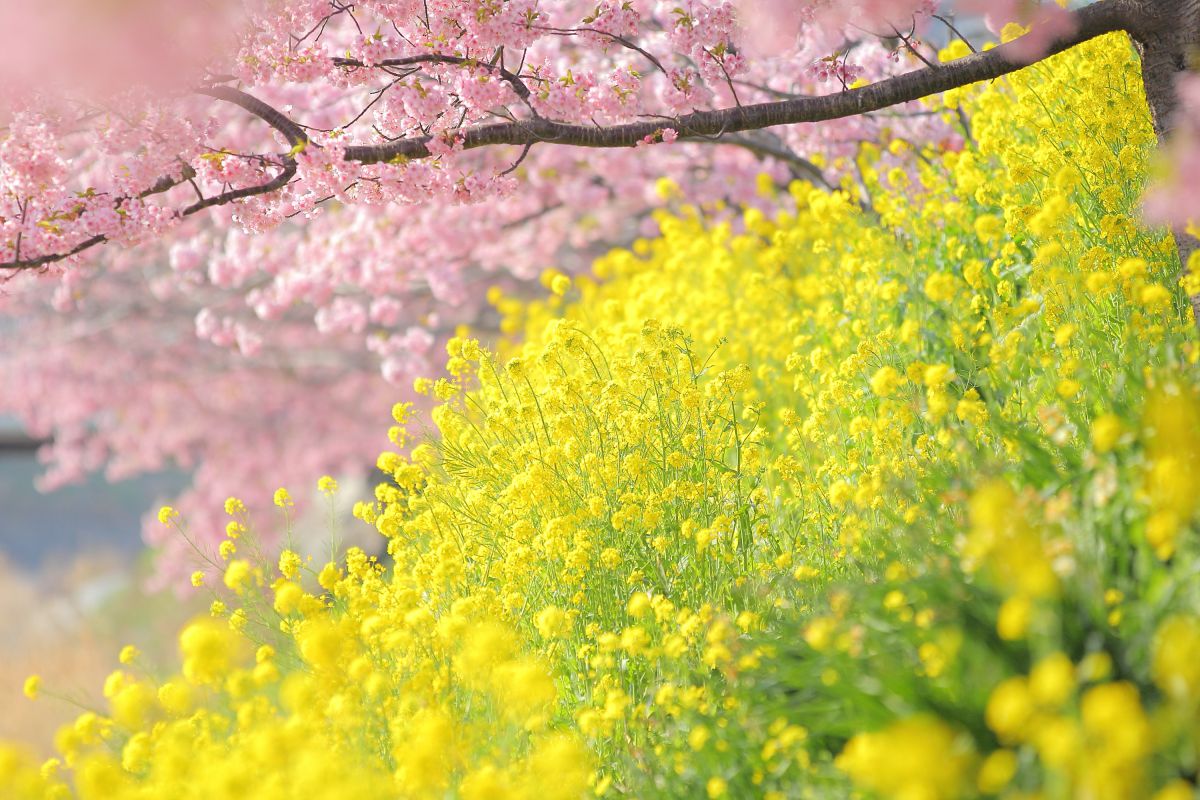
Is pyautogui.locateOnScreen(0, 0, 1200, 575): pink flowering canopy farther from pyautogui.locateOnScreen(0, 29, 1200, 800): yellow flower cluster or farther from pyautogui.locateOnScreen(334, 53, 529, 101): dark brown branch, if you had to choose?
pyautogui.locateOnScreen(0, 29, 1200, 800): yellow flower cluster

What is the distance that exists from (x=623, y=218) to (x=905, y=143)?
5563 millimetres

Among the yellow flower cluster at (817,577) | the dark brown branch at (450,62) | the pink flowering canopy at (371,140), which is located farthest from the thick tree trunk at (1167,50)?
the dark brown branch at (450,62)

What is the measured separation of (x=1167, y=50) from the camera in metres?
3.75

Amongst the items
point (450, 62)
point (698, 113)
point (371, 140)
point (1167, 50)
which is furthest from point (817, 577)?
point (371, 140)

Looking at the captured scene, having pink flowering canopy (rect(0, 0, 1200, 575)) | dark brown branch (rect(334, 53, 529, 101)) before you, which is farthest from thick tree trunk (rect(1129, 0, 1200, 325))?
dark brown branch (rect(334, 53, 529, 101))

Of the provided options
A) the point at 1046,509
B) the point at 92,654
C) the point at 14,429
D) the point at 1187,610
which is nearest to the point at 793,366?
the point at 1046,509

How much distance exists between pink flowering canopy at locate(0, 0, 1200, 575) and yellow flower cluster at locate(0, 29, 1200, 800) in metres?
0.73

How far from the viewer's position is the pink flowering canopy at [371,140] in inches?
154

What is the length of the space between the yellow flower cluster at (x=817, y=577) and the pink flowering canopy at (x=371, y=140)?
28.5 inches

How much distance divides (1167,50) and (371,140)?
3.31 meters

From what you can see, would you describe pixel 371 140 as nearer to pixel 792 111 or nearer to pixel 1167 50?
pixel 792 111

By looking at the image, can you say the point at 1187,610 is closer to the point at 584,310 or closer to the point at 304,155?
the point at 304,155

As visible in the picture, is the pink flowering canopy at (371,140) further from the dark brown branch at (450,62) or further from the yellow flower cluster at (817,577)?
the yellow flower cluster at (817,577)

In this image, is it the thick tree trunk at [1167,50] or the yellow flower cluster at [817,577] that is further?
the thick tree trunk at [1167,50]
